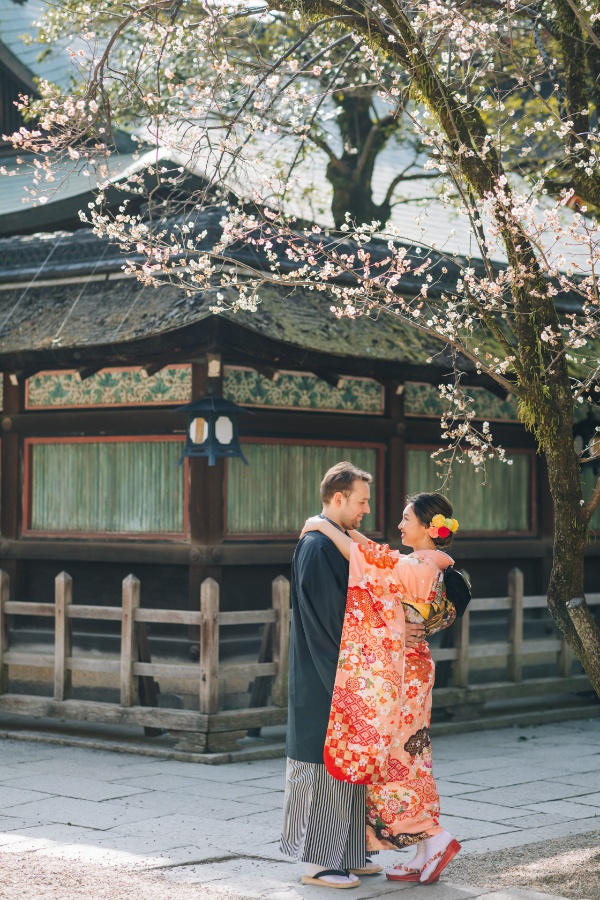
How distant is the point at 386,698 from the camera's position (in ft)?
18.8

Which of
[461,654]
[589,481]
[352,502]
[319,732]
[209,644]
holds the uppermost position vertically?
[589,481]

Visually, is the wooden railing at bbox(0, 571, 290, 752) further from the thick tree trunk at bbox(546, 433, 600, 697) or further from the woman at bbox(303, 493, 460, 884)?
the woman at bbox(303, 493, 460, 884)

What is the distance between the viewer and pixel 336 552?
5.80 m

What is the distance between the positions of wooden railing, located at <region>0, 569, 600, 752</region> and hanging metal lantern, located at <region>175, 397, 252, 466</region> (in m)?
1.10

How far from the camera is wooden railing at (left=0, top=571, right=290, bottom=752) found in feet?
29.9

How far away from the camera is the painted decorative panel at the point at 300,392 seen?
10359 millimetres

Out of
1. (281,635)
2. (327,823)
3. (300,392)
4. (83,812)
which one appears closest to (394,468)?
(300,392)

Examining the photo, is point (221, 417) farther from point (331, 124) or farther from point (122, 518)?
point (331, 124)

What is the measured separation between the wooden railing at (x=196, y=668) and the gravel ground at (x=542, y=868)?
10.6 ft

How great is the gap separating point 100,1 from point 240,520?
20.5 feet

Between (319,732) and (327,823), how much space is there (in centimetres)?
40

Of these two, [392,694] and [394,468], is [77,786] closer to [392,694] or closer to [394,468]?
[392,694]

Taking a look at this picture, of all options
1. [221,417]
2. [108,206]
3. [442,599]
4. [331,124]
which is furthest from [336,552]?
[331,124]

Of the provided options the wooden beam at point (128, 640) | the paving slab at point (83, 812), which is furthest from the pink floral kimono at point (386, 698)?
the wooden beam at point (128, 640)
